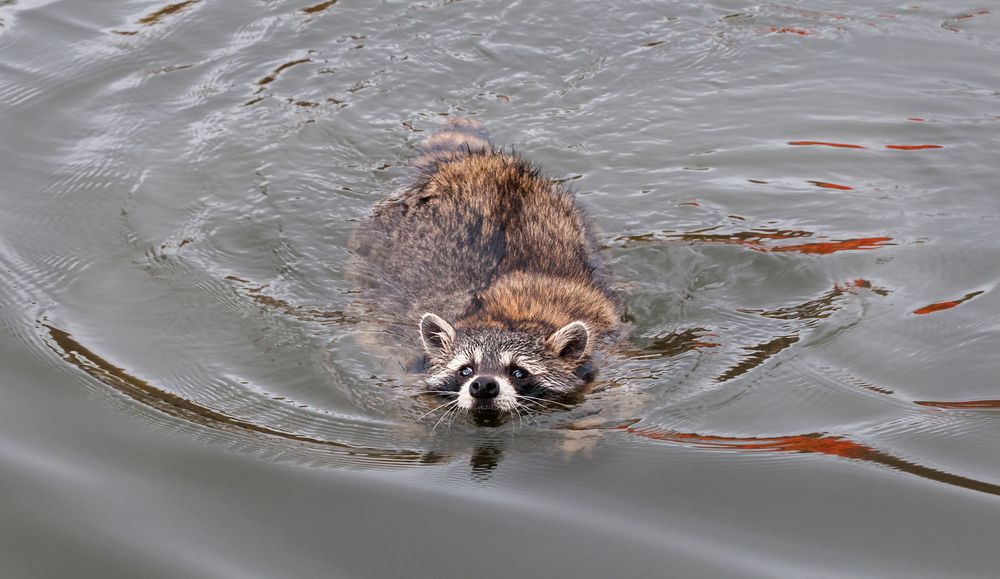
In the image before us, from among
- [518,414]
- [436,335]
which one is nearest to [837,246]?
[518,414]

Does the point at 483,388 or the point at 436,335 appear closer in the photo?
the point at 483,388

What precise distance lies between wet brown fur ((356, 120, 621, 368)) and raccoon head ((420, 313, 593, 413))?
0.44 ft

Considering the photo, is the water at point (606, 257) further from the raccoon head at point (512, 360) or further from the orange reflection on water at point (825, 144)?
the raccoon head at point (512, 360)

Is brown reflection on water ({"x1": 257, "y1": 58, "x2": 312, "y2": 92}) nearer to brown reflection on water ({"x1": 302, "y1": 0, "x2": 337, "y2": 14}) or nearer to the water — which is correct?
the water

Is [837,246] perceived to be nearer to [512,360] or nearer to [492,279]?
[492,279]

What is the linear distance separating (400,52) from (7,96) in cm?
388

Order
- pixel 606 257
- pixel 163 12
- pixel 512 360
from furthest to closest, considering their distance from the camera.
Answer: pixel 163 12, pixel 606 257, pixel 512 360

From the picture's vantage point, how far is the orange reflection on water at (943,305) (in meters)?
7.64

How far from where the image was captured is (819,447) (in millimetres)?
6090

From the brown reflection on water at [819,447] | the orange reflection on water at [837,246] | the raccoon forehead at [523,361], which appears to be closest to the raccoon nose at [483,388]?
the raccoon forehead at [523,361]

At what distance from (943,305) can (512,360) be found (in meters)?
3.04

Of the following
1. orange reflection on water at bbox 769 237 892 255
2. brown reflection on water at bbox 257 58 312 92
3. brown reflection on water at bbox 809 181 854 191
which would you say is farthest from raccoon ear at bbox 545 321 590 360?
brown reflection on water at bbox 257 58 312 92

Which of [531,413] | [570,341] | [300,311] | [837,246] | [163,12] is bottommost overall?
[531,413]

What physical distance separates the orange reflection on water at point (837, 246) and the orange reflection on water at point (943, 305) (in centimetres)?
99
